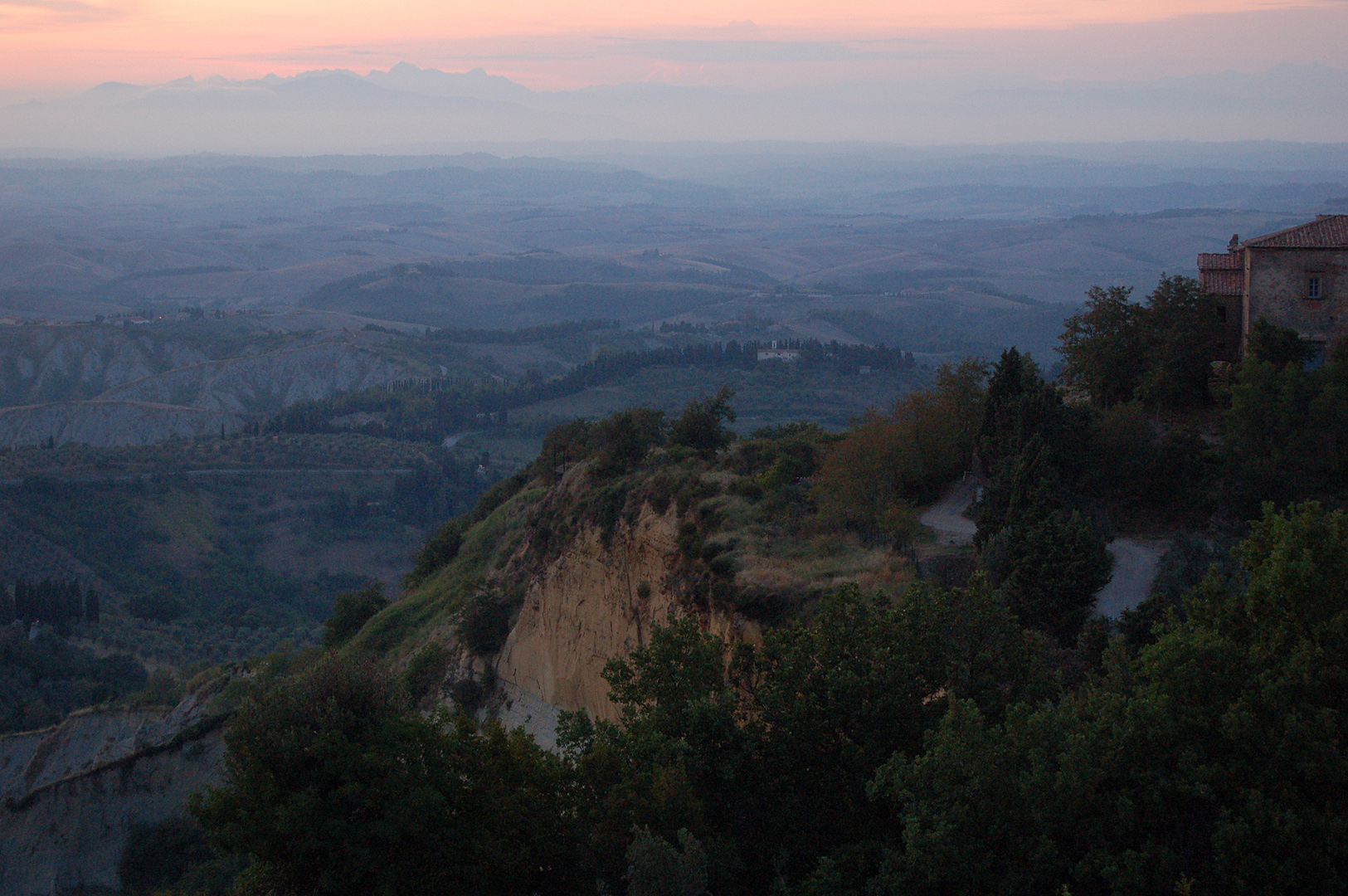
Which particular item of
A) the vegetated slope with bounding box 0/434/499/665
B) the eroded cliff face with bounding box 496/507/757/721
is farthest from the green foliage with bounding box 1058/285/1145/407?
the vegetated slope with bounding box 0/434/499/665

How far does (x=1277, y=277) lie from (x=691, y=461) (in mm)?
17006

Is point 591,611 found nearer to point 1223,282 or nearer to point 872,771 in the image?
point 872,771

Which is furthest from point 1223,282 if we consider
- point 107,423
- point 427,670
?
point 107,423

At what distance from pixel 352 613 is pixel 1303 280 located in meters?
37.6

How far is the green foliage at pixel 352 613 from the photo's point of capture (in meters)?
48.2

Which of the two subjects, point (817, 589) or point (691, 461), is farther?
point (691, 461)

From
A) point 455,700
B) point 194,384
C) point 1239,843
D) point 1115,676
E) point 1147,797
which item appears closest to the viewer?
point 1239,843

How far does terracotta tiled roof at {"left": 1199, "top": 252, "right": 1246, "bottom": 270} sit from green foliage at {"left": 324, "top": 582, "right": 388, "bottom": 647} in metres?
34.2

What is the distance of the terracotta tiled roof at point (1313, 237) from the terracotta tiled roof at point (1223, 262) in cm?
284

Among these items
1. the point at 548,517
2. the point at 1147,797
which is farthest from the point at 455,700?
the point at 1147,797

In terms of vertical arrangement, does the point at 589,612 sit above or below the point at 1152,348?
below

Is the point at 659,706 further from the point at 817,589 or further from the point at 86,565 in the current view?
the point at 86,565

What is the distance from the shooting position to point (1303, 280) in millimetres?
31000

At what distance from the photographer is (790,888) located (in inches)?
535
